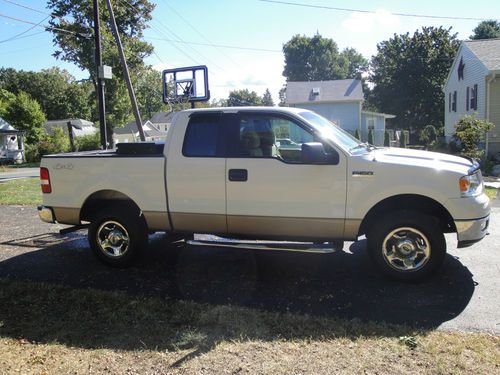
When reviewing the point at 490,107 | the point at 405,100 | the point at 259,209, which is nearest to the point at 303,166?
the point at 259,209

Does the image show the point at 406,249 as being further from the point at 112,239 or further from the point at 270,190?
the point at 112,239

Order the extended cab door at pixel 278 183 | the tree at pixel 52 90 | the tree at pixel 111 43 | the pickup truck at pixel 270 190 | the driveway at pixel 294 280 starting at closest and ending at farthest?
1. the driveway at pixel 294 280
2. the pickup truck at pixel 270 190
3. the extended cab door at pixel 278 183
4. the tree at pixel 111 43
5. the tree at pixel 52 90

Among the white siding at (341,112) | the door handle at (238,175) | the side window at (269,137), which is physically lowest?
the door handle at (238,175)

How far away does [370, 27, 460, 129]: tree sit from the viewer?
46.9 m

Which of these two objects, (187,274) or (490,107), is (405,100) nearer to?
(490,107)

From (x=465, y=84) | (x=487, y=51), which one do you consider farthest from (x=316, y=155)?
(x=465, y=84)

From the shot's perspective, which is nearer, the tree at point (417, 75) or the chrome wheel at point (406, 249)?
the chrome wheel at point (406, 249)

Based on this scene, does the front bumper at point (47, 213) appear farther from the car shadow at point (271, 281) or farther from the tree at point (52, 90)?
the tree at point (52, 90)

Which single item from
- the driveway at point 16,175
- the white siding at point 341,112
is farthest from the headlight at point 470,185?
the white siding at point 341,112

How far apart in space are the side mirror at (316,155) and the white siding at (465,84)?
19.8 meters

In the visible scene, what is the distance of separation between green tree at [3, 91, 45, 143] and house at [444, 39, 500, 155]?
39299 mm

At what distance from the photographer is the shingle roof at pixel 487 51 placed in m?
21.6

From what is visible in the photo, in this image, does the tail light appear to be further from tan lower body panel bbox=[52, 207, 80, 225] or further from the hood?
the hood

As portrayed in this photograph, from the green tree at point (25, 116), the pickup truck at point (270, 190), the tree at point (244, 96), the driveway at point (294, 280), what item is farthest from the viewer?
the tree at point (244, 96)
